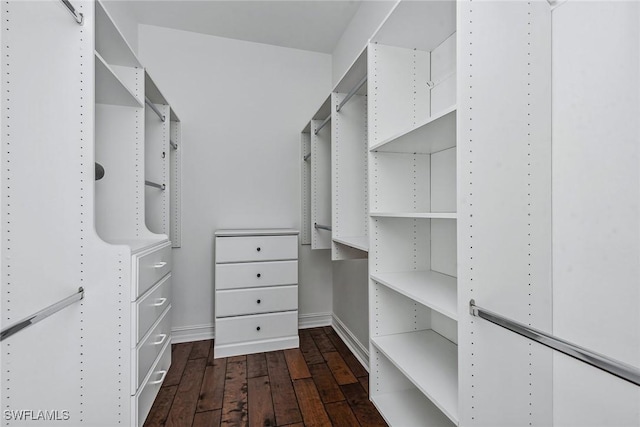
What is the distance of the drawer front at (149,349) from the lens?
132 centimetres

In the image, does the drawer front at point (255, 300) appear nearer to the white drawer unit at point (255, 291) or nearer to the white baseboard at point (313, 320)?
the white drawer unit at point (255, 291)

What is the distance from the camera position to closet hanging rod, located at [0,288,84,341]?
800mm

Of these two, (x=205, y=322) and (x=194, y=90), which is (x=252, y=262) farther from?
(x=194, y=90)

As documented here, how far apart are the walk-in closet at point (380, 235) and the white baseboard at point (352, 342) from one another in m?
0.02

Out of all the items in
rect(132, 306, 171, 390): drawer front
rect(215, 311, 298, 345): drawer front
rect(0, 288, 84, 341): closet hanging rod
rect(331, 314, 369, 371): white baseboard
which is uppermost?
rect(0, 288, 84, 341): closet hanging rod

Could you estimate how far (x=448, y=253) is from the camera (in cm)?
146

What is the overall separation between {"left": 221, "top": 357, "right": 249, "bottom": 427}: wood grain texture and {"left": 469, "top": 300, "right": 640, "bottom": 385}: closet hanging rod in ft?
4.23

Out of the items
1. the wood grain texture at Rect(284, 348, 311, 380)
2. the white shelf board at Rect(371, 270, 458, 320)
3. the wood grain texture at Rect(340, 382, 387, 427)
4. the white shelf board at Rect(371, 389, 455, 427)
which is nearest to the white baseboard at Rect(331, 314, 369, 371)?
the wood grain texture at Rect(340, 382, 387, 427)

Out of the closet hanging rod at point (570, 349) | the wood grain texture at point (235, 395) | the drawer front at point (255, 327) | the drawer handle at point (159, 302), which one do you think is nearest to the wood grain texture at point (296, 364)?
the drawer front at point (255, 327)

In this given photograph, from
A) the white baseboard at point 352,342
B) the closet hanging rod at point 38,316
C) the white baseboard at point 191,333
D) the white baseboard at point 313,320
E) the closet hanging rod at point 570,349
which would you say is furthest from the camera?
the white baseboard at point 313,320

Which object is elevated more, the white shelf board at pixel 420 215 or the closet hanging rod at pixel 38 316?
the white shelf board at pixel 420 215

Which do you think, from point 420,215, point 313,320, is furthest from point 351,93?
point 313,320

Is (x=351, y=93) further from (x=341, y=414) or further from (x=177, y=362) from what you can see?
(x=177, y=362)

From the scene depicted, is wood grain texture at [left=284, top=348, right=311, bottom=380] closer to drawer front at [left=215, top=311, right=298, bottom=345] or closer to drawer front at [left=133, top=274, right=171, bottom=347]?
drawer front at [left=215, top=311, right=298, bottom=345]
